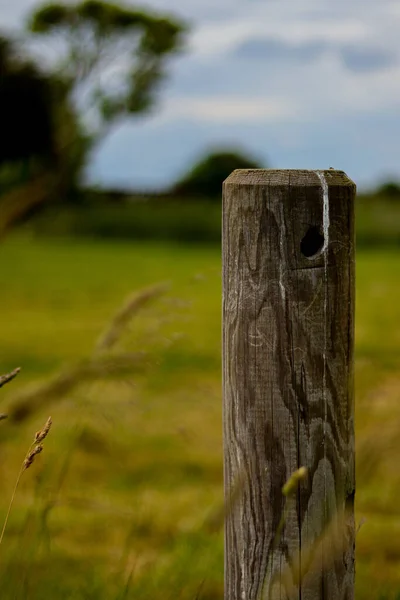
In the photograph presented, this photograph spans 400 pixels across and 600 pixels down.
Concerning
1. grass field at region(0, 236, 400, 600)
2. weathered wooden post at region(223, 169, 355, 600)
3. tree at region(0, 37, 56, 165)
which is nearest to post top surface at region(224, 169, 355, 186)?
weathered wooden post at region(223, 169, 355, 600)

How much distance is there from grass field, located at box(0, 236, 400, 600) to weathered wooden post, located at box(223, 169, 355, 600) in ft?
0.26

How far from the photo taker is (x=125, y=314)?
1962mm

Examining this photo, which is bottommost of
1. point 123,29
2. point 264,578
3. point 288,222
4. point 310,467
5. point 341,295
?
point 264,578

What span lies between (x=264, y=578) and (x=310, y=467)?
0.20 metres

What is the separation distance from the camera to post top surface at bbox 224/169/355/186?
1.30m

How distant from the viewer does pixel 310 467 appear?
133cm

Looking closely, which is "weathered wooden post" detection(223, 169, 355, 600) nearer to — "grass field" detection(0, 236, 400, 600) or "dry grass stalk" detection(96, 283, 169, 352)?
"grass field" detection(0, 236, 400, 600)

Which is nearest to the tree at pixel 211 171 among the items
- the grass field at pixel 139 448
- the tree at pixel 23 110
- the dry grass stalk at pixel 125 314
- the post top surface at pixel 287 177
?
the tree at pixel 23 110

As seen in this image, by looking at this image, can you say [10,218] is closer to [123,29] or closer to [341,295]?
[341,295]

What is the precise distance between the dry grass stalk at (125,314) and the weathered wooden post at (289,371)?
0.59 m

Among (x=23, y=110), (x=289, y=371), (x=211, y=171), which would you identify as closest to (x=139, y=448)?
(x=289, y=371)

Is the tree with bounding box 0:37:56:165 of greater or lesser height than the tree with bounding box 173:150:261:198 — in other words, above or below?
above

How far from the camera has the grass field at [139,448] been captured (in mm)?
1670

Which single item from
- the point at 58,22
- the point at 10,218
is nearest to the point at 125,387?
the point at 10,218
